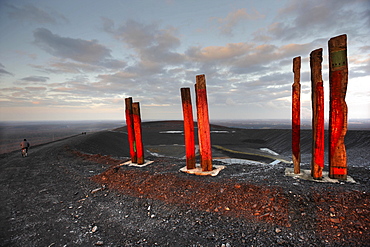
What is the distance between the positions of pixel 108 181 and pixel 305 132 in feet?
73.9

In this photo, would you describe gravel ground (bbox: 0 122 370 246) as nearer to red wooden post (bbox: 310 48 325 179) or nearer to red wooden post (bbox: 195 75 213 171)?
red wooden post (bbox: 310 48 325 179)

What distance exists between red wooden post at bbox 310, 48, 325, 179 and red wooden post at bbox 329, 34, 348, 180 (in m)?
0.29

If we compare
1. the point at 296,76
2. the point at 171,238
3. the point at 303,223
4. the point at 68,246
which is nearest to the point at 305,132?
the point at 296,76

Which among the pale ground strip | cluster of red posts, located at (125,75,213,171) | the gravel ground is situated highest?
cluster of red posts, located at (125,75,213,171)

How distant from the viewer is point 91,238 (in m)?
4.46

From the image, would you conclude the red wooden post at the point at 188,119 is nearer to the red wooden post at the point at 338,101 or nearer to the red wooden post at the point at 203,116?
the red wooden post at the point at 203,116

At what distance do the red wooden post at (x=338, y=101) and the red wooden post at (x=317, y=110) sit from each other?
0.29 m

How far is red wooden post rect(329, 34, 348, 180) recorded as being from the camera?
595 centimetres

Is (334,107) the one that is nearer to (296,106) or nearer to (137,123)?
(296,106)

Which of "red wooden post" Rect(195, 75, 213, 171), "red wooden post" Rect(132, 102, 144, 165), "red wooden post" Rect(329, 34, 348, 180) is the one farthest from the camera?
"red wooden post" Rect(132, 102, 144, 165)

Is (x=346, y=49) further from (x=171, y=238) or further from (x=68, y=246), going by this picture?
(x=68, y=246)

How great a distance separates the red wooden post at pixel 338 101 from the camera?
5953 mm

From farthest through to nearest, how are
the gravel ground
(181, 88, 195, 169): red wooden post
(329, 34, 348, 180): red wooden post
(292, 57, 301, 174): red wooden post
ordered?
(181, 88, 195, 169): red wooden post → (292, 57, 301, 174): red wooden post → (329, 34, 348, 180): red wooden post → the gravel ground

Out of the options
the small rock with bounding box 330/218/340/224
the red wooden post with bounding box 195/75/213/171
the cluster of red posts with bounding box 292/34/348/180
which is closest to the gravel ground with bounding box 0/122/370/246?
the small rock with bounding box 330/218/340/224
